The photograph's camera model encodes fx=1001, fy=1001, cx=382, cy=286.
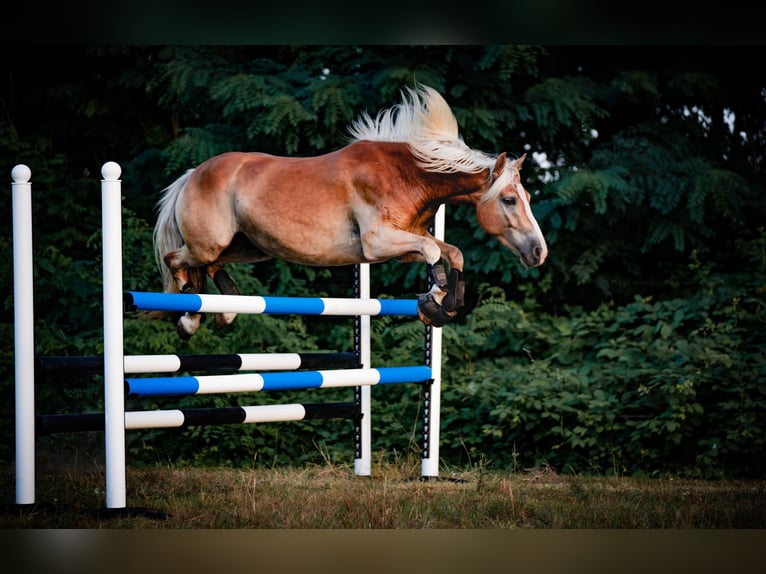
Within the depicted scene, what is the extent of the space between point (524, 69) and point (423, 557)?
4614 millimetres

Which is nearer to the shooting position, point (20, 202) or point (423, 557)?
point (423, 557)

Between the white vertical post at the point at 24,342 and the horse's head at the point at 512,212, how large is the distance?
5.85ft

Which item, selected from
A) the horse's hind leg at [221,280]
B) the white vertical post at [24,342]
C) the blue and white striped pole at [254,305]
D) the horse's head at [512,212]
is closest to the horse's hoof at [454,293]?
the horse's head at [512,212]

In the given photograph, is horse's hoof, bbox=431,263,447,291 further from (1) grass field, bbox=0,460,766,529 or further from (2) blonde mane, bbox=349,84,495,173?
(1) grass field, bbox=0,460,766,529

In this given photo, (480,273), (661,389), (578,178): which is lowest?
(661,389)

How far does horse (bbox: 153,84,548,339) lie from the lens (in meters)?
4.01

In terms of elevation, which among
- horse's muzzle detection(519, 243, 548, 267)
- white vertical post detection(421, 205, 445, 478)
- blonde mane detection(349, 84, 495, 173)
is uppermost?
blonde mane detection(349, 84, 495, 173)

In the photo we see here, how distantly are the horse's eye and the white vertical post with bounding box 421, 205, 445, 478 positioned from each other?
790mm

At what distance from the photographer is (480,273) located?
725cm

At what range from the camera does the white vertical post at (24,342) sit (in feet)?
12.2

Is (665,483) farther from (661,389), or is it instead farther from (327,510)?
(327,510)

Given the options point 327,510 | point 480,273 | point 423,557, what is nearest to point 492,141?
point 480,273

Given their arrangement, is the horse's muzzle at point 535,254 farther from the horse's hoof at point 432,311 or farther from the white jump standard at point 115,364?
the white jump standard at point 115,364

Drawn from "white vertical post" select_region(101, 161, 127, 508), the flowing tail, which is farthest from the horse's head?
"white vertical post" select_region(101, 161, 127, 508)
